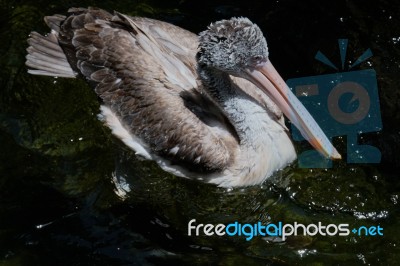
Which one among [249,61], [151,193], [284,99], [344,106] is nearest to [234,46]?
[249,61]

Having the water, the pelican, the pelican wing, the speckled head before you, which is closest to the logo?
the water

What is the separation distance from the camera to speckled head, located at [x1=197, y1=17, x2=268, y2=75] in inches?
201

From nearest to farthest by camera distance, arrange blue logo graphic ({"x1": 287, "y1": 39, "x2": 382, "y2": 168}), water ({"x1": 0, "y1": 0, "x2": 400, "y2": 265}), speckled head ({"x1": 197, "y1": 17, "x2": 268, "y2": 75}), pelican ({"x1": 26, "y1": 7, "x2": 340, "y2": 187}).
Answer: speckled head ({"x1": 197, "y1": 17, "x2": 268, "y2": 75}) → pelican ({"x1": 26, "y1": 7, "x2": 340, "y2": 187}) → water ({"x1": 0, "y1": 0, "x2": 400, "y2": 265}) → blue logo graphic ({"x1": 287, "y1": 39, "x2": 382, "y2": 168})

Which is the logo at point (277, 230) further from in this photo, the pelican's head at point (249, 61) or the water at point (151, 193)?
the pelican's head at point (249, 61)

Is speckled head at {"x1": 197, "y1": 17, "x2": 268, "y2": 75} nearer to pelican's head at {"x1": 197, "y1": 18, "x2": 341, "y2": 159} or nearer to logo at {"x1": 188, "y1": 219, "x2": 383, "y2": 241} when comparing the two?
pelican's head at {"x1": 197, "y1": 18, "x2": 341, "y2": 159}

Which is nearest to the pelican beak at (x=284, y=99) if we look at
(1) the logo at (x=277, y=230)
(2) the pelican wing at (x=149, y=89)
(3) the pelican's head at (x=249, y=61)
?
(3) the pelican's head at (x=249, y=61)

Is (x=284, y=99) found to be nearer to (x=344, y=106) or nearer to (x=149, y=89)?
(x=149, y=89)

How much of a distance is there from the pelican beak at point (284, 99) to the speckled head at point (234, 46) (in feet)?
0.26

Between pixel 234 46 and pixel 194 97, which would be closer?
pixel 234 46

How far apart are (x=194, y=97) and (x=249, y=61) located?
0.58m

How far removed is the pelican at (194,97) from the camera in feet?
17.1

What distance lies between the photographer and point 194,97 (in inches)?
217

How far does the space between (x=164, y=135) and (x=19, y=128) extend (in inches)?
68.1

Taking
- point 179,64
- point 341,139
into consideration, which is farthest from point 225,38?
point 341,139
